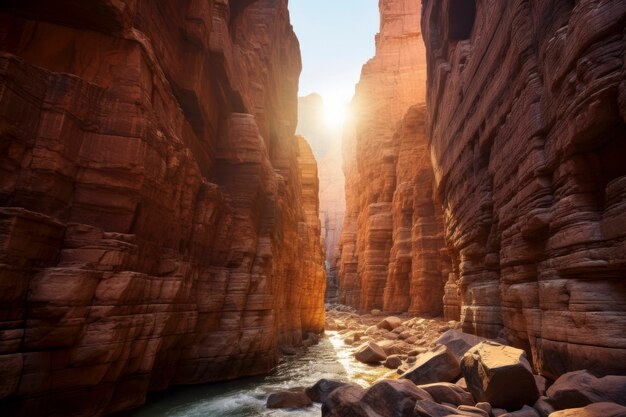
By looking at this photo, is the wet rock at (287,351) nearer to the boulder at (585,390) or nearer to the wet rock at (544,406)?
the wet rock at (544,406)

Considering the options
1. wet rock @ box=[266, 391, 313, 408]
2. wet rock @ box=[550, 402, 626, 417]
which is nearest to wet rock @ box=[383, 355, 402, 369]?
wet rock @ box=[266, 391, 313, 408]

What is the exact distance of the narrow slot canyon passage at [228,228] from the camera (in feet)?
18.9

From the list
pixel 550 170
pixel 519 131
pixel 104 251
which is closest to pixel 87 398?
pixel 104 251

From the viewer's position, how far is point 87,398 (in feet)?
20.7

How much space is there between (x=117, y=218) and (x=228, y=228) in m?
4.67

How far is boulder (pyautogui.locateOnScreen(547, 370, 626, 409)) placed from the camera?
15.9 ft

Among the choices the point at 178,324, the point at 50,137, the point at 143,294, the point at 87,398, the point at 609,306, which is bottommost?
the point at 87,398

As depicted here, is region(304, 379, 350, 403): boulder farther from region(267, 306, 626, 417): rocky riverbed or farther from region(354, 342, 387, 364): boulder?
region(354, 342, 387, 364): boulder

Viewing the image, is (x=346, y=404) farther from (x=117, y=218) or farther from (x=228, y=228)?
(x=228, y=228)

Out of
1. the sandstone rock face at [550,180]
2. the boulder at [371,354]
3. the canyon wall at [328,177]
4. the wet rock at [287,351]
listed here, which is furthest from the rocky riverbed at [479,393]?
the canyon wall at [328,177]

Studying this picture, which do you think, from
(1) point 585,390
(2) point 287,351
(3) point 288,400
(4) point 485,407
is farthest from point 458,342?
(2) point 287,351

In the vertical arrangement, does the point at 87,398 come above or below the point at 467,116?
below

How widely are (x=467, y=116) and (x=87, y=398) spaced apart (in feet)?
48.4

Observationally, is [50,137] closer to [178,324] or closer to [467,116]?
[178,324]
